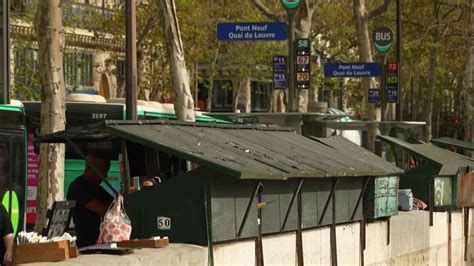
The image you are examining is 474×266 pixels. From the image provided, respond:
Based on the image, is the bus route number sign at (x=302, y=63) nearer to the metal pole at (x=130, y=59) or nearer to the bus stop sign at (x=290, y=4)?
the bus stop sign at (x=290, y=4)

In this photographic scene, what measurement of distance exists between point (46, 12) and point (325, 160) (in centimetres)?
657

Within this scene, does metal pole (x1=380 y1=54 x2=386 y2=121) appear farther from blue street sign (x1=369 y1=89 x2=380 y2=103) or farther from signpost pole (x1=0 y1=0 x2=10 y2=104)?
signpost pole (x1=0 y1=0 x2=10 y2=104)

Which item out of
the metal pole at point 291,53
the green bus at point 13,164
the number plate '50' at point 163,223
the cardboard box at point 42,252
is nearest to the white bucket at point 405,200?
the green bus at point 13,164

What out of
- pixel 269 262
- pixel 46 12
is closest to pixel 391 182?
pixel 269 262

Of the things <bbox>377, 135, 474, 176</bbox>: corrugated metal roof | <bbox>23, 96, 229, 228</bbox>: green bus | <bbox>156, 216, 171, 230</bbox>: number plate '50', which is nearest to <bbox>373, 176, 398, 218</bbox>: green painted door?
<bbox>377, 135, 474, 176</bbox>: corrugated metal roof

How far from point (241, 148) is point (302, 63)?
13972 mm

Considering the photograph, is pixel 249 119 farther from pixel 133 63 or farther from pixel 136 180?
pixel 136 180

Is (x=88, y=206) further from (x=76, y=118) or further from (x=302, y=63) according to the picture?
(x=76, y=118)

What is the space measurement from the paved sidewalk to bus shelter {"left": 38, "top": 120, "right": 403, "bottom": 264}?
0.32 m

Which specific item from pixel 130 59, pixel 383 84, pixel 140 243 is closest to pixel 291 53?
pixel 130 59

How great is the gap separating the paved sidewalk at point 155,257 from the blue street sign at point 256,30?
46.3 feet

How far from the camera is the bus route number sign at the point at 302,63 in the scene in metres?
25.5

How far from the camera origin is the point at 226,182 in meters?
10.9

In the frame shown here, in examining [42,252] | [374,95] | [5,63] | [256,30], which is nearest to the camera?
[42,252]
